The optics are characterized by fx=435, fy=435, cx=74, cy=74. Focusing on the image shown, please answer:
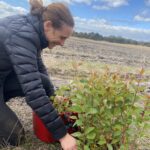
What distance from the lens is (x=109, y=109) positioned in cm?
370

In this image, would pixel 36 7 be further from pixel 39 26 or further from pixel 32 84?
pixel 32 84

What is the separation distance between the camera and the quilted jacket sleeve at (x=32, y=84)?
13.1 feet

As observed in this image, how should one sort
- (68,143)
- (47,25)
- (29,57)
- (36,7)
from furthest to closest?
1. (36,7)
2. (47,25)
3. (29,57)
4. (68,143)

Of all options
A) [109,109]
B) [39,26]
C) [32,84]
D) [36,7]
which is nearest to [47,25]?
[39,26]

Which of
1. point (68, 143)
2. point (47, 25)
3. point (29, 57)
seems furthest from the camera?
point (47, 25)

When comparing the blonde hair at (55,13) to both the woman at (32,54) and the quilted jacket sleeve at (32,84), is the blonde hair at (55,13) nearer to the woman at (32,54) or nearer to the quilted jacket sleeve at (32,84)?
the woman at (32,54)

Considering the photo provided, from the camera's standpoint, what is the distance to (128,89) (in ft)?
12.1

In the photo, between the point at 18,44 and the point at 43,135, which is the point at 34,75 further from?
the point at 43,135

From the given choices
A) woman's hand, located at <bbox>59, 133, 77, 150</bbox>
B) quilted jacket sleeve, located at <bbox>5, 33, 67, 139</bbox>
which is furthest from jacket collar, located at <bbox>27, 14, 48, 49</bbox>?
woman's hand, located at <bbox>59, 133, 77, 150</bbox>

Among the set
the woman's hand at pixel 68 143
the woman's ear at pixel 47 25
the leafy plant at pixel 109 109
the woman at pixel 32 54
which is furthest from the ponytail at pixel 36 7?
the woman's hand at pixel 68 143

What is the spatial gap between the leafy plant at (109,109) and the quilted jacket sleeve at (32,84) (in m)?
0.28

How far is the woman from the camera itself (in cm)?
401

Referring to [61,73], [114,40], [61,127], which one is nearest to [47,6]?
[61,127]

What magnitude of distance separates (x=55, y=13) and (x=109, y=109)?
1179 mm
